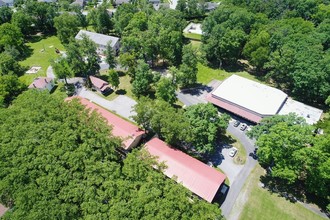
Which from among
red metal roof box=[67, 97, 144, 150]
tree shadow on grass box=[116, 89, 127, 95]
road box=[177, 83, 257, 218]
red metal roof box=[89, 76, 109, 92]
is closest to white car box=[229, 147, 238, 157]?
road box=[177, 83, 257, 218]

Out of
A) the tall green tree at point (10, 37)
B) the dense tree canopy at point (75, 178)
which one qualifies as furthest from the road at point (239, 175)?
the tall green tree at point (10, 37)

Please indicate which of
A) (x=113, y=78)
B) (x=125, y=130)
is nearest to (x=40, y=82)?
(x=113, y=78)

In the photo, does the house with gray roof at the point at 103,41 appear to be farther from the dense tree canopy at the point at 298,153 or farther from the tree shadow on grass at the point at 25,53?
the dense tree canopy at the point at 298,153

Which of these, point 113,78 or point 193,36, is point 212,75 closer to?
point 193,36

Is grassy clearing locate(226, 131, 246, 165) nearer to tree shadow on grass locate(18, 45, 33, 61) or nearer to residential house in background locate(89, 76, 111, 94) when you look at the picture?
residential house in background locate(89, 76, 111, 94)

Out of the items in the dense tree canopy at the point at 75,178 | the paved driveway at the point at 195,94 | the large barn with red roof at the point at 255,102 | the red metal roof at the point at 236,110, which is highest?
the dense tree canopy at the point at 75,178

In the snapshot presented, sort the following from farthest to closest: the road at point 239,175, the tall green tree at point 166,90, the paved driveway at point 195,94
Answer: the paved driveway at point 195,94 → the tall green tree at point 166,90 → the road at point 239,175
